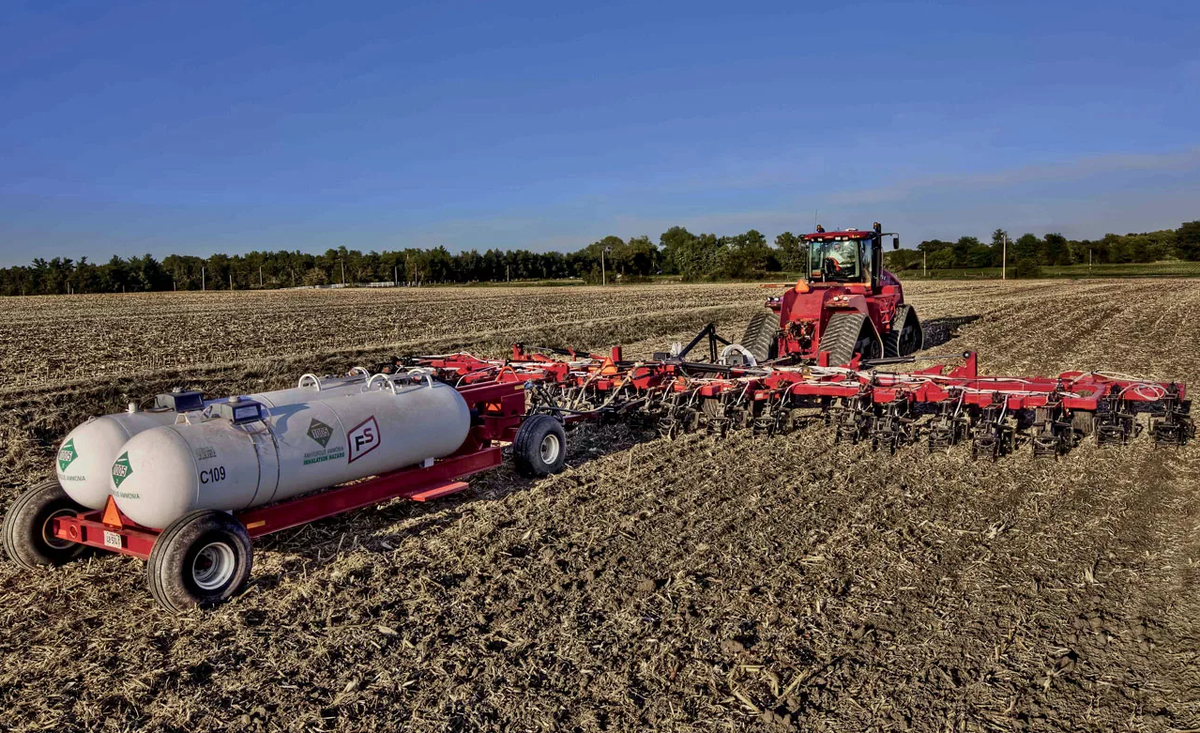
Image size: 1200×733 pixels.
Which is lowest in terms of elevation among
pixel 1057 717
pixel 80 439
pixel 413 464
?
pixel 1057 717

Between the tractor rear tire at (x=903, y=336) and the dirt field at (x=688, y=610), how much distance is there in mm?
6836

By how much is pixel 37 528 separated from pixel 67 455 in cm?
60

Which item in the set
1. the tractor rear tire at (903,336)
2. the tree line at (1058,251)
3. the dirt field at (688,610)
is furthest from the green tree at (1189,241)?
the dirt field at (688,610)

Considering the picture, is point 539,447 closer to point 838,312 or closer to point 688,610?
point 688,610

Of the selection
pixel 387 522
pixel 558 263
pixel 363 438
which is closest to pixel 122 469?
pixel 363 438

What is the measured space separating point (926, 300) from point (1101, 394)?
93.9 ft

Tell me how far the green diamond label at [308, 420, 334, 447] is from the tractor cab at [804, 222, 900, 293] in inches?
409

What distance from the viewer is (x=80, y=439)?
5676 mm

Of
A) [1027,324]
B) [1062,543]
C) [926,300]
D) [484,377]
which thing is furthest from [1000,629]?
[926,300]

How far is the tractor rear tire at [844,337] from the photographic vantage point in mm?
12656

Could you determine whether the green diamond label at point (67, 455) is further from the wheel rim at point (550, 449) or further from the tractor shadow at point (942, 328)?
the tractor shadow at point (942, 328)

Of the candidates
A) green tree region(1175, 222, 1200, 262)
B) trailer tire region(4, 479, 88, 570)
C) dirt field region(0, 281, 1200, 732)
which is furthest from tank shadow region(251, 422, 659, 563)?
green tree region(1175, 222, 1200, 262)

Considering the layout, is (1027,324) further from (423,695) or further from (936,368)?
(423,695)

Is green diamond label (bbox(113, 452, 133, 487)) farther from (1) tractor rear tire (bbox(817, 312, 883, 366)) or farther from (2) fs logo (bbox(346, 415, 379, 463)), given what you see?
(1) tractor rear tire (bbox(817, 312, 883, 366))
